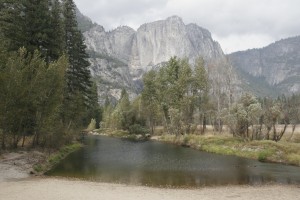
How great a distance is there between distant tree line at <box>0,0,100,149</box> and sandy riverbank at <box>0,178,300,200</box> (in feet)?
45.8

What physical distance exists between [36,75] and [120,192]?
21686 mm

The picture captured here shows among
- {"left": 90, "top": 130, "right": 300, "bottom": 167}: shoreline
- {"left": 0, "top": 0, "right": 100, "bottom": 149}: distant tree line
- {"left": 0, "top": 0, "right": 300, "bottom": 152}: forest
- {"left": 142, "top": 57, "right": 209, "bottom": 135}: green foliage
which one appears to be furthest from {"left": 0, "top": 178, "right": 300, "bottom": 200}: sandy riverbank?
{"left": 142, "top": 57, "right": 209, "bottom": 135}: green foliage

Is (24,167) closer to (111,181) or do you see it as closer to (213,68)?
(111,181)

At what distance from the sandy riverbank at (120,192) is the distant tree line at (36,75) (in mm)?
13963

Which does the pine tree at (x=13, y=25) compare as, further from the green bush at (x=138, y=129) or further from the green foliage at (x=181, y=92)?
the green bush at (x=138, y=129)

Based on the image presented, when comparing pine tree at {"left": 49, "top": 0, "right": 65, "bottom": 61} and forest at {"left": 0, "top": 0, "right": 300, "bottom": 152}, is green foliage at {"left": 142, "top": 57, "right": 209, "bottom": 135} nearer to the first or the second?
forest at {"left": 0, "top": 0, "right": 300, "bottom": 152}

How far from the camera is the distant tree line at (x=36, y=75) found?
1462 inches

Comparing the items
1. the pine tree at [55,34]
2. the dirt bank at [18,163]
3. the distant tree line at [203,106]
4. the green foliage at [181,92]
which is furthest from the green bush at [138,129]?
the dirt bank at [18,163]

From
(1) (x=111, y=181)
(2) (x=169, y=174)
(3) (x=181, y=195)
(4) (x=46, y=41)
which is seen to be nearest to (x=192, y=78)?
(4) (x=46, y=41)

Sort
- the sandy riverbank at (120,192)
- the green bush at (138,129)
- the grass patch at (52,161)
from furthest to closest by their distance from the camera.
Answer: the green bush at (138,129), the grass patch at (52,161), the sandy riverbank at (120,192)

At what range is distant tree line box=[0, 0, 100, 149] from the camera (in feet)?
122

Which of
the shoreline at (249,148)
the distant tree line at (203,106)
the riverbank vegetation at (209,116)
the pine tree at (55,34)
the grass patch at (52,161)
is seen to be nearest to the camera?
the grass patch at (52,161)

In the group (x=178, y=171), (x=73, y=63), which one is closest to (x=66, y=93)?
(x=73, y=63)

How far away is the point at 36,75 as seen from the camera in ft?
131
